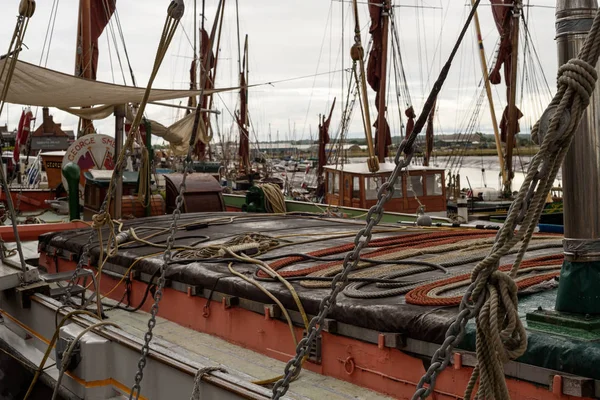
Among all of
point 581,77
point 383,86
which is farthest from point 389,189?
point 383,86

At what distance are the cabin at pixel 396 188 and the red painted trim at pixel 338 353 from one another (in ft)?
32.6

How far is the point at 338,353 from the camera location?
13.6 feet

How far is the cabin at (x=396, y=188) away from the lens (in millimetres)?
15328

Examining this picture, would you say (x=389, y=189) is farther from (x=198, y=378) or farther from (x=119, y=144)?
(x=119, y=144)

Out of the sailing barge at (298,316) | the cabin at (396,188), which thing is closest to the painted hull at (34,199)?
the cabin at (396,188)

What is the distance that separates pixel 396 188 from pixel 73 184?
7.65m

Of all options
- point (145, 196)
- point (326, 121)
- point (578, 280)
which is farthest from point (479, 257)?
point (326, 121)

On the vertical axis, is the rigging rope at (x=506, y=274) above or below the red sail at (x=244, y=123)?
below

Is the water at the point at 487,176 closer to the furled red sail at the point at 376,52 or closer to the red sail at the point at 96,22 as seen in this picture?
the furled red sail at the point at 376,52

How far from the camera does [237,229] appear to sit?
7.95 m

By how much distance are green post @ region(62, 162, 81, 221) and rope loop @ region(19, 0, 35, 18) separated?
5.95 m

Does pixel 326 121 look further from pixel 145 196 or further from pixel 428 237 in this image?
pixel 428 237

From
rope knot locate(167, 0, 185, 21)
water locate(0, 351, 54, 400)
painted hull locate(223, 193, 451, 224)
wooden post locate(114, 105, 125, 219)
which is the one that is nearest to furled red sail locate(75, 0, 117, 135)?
painted hull locate(223, 193, 451, 224)

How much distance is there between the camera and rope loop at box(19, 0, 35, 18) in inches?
201
